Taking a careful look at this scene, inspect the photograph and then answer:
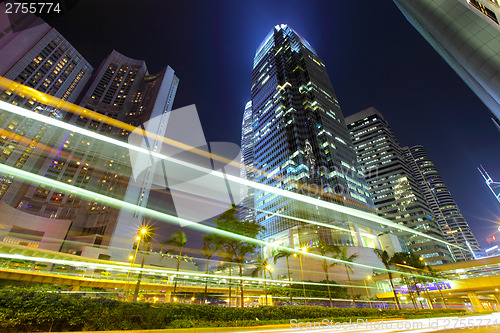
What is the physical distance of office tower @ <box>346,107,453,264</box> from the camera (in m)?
112

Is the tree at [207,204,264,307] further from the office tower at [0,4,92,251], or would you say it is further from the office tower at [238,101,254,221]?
the office tower at [238,101,254,221]

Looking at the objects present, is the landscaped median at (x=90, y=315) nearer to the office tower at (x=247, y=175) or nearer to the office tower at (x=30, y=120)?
the office tower at (x=30, y=120)

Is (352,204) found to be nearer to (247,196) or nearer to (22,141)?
(247,196)

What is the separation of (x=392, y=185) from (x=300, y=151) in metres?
82.0

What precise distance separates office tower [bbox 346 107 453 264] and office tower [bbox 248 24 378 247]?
48.2m

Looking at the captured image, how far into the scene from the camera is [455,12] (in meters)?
21.0

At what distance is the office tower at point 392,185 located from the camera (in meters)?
112

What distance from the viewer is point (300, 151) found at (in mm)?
91438

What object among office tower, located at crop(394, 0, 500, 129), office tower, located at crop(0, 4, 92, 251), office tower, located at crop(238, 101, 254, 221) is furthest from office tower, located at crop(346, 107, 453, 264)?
office tower, located at crop(0, 4, 92, 251)

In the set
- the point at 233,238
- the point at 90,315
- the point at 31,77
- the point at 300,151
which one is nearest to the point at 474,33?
the point at 233,238

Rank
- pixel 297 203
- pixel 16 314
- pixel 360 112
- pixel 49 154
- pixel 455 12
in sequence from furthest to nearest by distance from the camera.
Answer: pixel 360 112, pixel 49 154, pixel 297 203, pixel 455 12, pixel 16 314

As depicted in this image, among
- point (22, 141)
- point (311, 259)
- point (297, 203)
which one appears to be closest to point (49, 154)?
point (22, 141)

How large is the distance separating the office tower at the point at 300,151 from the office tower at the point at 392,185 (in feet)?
158

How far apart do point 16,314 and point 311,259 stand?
203ft
